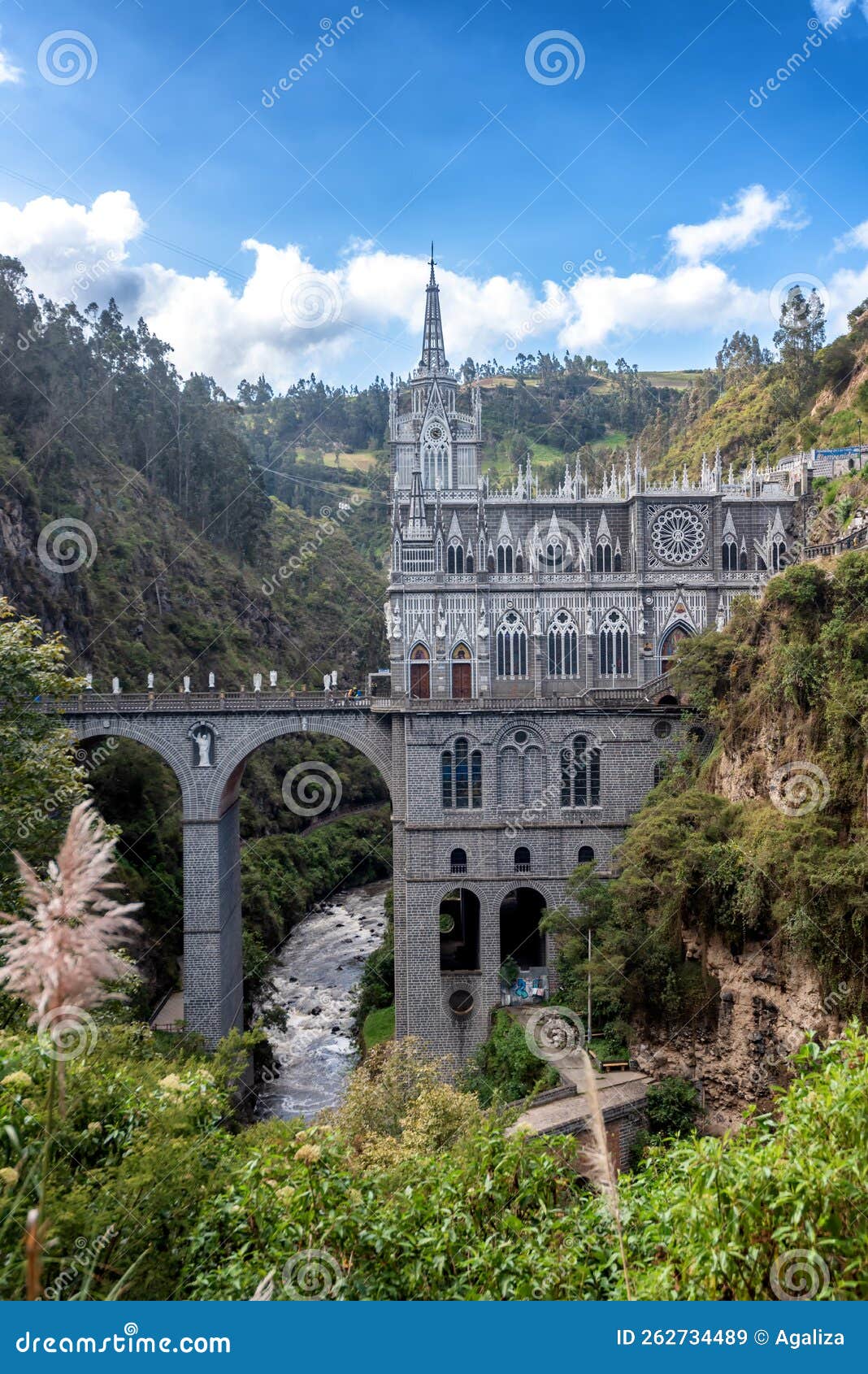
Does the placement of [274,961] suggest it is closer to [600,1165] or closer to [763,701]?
[763,701]

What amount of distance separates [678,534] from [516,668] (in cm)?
768

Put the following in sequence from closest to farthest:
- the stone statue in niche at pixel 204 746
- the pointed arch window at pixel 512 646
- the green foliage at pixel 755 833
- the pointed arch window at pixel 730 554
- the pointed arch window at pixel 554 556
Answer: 1. the green foliage at pixel 755 833
2. the stone statue in niche at pixel 204 746
3. the pointed arch window at pixel 512 646
4. the pointed arch window at pixel 554 556
5. the pointed arch window at pixel 730 554

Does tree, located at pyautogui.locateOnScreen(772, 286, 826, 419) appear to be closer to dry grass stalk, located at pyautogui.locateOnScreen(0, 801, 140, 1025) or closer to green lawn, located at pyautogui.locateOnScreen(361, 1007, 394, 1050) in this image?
green lawn, located at pyautogui.locateOnScreen(361, 1007, 394, 1050)

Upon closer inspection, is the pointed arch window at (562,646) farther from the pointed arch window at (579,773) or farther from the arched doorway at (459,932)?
the arched doorway at (459,932)

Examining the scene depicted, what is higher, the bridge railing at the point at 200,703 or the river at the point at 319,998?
the bridge railing at the point at 200,703

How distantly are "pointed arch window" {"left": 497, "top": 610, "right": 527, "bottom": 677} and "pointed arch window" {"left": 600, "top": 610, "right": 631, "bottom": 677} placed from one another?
111 inches

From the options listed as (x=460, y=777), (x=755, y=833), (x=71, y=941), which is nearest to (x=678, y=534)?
(x=460, y=777)

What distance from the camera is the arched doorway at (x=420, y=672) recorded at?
3512cm

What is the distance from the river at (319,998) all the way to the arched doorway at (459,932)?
495 cm

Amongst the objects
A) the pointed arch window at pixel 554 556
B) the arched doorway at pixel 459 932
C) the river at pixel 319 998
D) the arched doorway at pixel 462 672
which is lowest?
the river at pixel 319 998

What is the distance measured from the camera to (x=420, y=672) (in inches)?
1388

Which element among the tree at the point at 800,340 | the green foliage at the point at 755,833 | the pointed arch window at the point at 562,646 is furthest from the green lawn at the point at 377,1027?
the tree at the point at 800,340

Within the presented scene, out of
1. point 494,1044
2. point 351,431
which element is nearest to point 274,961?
point 494,1044

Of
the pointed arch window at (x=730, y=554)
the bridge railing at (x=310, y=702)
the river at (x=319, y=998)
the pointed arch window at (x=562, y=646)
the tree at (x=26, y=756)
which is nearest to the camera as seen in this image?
the tree at (x=26, y=756)
